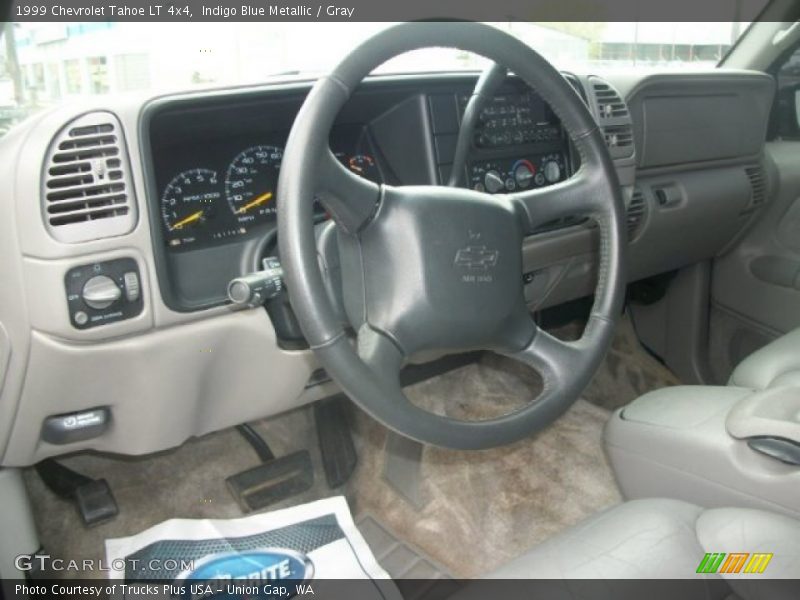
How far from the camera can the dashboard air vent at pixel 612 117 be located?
70.2 inches

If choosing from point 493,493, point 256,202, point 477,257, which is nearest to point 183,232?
point 256,202

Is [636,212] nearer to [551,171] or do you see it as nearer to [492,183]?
[551,171]

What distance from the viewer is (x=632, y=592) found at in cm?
100

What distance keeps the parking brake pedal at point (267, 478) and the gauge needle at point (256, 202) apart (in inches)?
26.7

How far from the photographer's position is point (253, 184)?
136 centimetres

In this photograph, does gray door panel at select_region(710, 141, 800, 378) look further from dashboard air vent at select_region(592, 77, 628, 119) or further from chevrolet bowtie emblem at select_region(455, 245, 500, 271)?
chevrolet bowtie emblem at select_region(455, 245, 500, 271)

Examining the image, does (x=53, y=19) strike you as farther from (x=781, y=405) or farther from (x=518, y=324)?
(x=781, y=405)

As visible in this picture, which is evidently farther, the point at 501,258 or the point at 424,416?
the point at 501,258

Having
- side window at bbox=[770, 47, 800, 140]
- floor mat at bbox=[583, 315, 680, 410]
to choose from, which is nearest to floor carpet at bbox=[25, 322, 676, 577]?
floor mat at bbox=[583, 315, 680, 410]

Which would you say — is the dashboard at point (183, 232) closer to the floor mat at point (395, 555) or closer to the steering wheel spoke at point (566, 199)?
the steering wheel spoke at point (566, 199)

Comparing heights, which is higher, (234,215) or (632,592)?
(234,215)

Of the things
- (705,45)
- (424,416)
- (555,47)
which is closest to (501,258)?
(424,416)

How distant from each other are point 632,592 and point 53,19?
111cm

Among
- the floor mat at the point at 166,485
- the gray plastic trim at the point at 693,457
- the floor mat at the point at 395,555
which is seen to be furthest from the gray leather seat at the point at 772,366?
the floor mat at the point at 166,485
